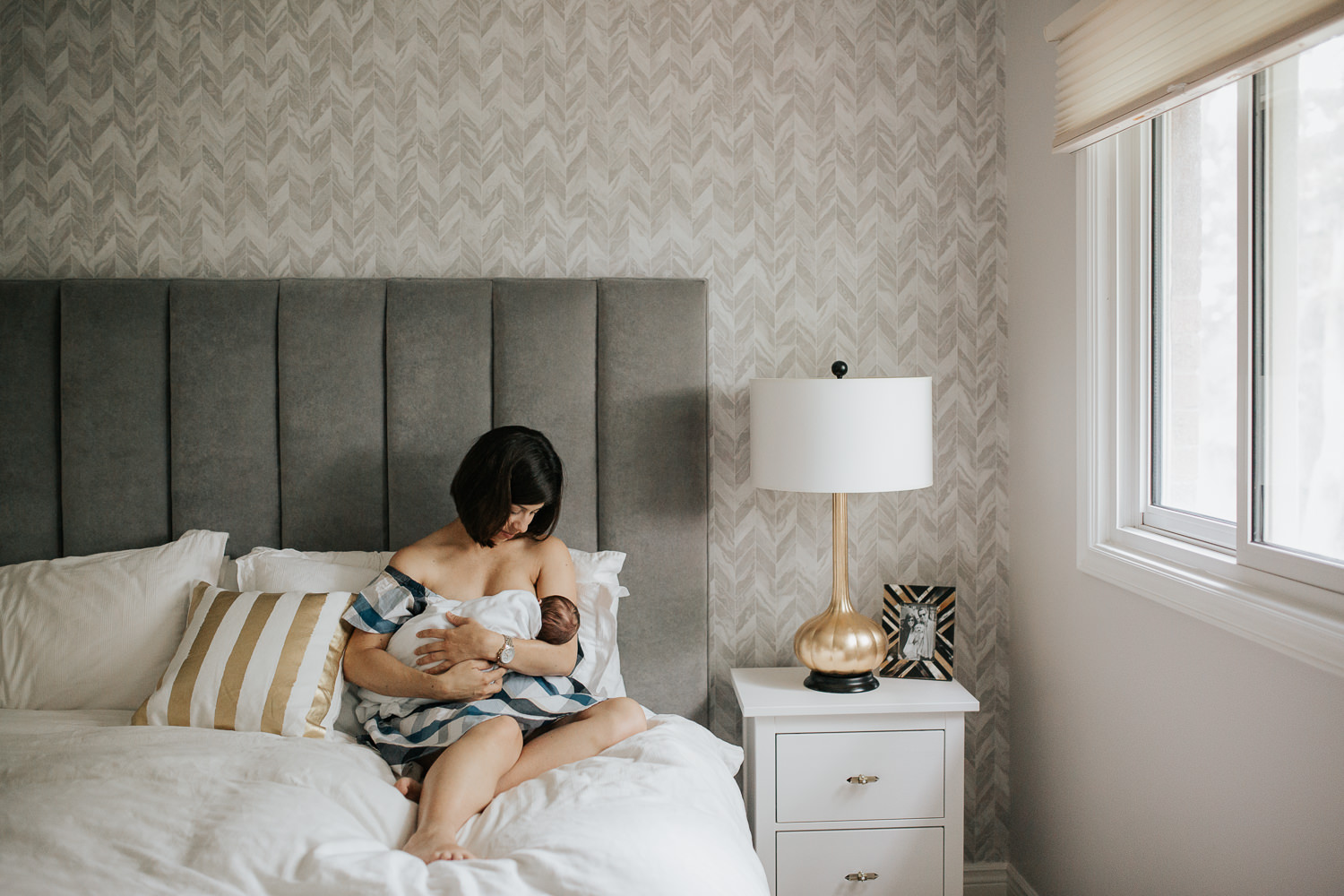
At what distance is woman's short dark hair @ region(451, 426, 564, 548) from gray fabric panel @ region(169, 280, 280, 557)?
2.09ft

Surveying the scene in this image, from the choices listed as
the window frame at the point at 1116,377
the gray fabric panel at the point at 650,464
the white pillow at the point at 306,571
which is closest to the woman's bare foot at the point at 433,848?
the white pillow at the point at 306,571

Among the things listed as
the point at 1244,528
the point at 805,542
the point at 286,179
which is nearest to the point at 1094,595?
the point at 1244,528

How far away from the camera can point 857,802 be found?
2.01m

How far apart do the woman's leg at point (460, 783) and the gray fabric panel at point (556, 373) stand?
635 mm

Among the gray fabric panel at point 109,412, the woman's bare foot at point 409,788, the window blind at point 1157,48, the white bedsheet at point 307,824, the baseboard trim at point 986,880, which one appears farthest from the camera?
the baseboard trim at point 986,880

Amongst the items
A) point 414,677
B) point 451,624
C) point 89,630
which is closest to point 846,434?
point 451,624

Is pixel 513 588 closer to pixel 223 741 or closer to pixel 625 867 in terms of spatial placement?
pixel 223 741

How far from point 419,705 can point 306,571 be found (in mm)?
485

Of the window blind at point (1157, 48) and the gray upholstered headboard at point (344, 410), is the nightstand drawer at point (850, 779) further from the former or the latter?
the window blind at point (1157, 48)

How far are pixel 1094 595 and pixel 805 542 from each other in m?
0.74

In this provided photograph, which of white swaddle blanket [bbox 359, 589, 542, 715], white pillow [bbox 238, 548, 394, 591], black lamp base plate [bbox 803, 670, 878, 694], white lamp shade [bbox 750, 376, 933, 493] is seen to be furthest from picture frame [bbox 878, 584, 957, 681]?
white pillow [bbox 238, 548, 394, 591]

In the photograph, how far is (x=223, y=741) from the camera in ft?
5.08

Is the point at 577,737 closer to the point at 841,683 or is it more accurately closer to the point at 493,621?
the point at 493,621

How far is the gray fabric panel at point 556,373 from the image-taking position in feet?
7.14
